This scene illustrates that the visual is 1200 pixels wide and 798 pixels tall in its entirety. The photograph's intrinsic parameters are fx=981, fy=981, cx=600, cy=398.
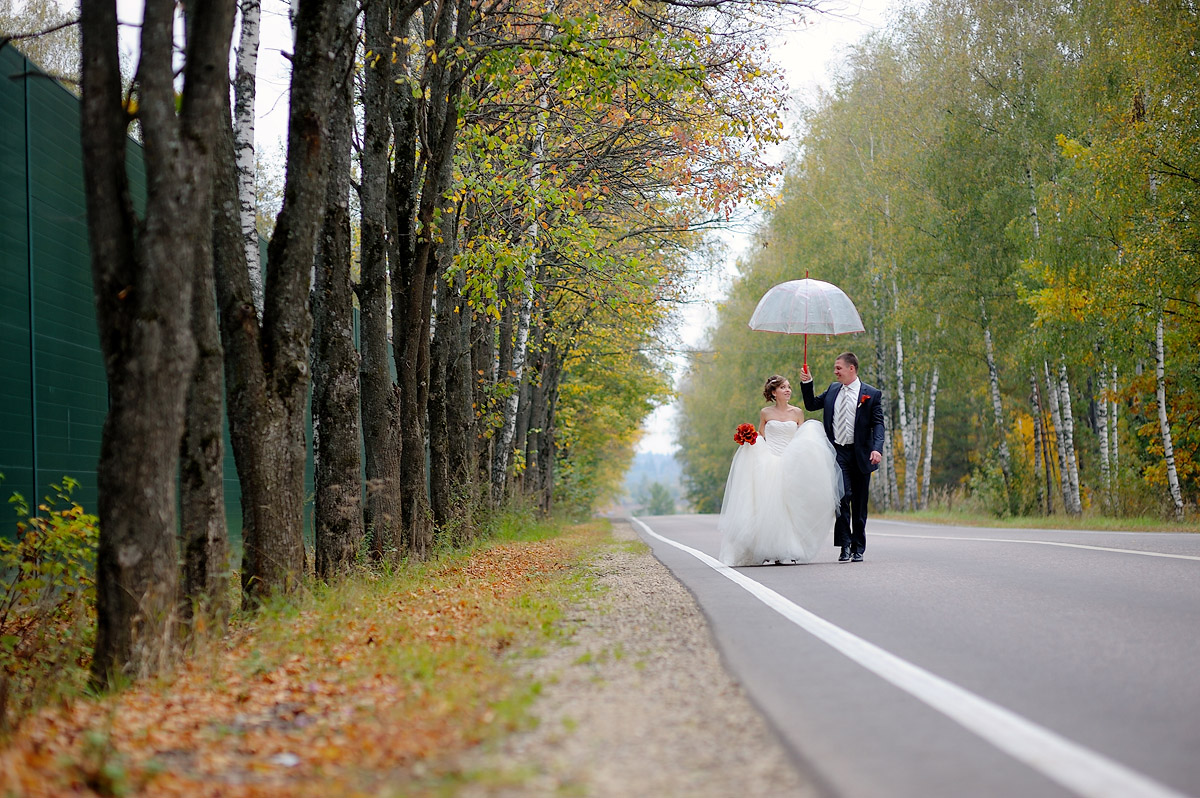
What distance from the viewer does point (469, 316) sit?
16438 mm

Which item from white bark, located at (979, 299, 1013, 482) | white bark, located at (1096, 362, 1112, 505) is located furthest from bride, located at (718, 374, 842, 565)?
white bark, located at (979, 299, 1013, 482)

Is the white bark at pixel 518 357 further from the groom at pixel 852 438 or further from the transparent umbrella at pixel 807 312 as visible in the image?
the groom at pixel 852 438

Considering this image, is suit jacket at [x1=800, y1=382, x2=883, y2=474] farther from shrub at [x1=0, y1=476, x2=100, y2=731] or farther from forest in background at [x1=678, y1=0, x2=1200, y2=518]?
forest in background at [x1=678, y1=0, x2=1200, y2=518]

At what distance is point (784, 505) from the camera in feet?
34.2

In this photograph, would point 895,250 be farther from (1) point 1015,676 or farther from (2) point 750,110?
(1) point 1015,676

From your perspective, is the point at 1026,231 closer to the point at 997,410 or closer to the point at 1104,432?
the point at 997,410

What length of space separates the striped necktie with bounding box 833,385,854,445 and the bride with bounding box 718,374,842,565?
0.37m

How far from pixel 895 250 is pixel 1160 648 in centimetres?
2646

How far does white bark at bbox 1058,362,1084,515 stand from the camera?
898 inches

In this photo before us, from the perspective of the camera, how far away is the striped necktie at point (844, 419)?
1099cm

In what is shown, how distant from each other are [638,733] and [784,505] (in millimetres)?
6921

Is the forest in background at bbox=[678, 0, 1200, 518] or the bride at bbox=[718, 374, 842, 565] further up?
the forest in background at bbox=[678, 0, 1200, 518]

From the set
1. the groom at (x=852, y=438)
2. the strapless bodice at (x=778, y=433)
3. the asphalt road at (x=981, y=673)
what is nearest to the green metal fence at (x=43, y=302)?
the asphalt road at (x=981, y=673)

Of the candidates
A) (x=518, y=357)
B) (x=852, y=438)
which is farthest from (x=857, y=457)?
(x=518, y=357)
